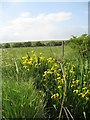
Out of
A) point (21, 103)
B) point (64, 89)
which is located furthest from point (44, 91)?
point (21, 103)

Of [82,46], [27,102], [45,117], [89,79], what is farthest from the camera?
[82,46]

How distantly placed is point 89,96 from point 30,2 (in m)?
1.45

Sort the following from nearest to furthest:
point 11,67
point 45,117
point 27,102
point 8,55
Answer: point 27,102 < point 45,117 < point 11,67 < point 8,55

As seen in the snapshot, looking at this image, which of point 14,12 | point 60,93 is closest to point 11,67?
point 14,12

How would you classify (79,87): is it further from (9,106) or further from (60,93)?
(9,106)

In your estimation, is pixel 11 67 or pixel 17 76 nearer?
pixel 17 76

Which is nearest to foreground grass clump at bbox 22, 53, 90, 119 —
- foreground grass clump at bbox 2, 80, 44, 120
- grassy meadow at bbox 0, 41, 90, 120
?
grassy meadow at bbox 0, 41, 90, 120

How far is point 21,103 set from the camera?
2.18 metres

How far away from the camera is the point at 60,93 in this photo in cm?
260

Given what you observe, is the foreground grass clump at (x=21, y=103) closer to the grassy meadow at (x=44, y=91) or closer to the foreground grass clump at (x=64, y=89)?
the grassy meadow at (x=44, y=91)

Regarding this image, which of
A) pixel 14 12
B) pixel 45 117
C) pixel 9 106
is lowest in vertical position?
pixel 45 117

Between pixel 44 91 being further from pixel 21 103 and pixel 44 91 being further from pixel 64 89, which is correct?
pixel 21 103

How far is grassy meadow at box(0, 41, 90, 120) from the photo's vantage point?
2.22m

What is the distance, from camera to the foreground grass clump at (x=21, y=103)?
2.19 metres
